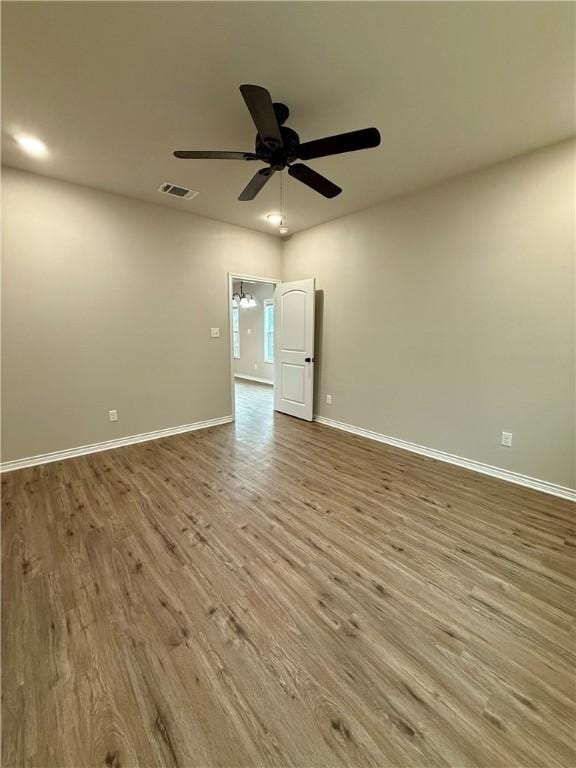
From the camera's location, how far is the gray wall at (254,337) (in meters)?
7.68

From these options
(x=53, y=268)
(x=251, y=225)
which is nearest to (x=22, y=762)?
(x=53, y=268)

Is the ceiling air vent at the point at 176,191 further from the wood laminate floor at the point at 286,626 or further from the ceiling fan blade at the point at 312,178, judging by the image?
the wood laminate floor at the point at 286,626

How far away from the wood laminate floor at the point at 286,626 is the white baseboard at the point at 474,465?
13 cm

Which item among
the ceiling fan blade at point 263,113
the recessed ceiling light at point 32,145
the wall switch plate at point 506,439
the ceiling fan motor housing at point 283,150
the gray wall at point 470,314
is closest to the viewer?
the ceiling fan blade at point 263,113

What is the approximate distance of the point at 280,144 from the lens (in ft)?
6.17

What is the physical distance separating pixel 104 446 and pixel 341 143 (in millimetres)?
3624

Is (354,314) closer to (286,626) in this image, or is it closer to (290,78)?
(290,78)

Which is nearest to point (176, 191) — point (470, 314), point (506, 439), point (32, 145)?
point (32, 145)

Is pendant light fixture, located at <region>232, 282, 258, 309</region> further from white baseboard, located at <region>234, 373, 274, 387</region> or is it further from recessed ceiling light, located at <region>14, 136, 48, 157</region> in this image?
recessed ceiling light, located at <region>14, 136, 48, 157</region>

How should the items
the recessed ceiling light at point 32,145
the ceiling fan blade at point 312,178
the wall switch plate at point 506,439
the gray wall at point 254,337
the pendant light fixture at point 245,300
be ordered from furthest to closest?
the gray wall at point 254,337 → the pendant light fixture at point 245,300 → the wall switch plate at point 506,439 → the recessed ceiling light at point 32,145 → the ceiling fan blade at point 312,178

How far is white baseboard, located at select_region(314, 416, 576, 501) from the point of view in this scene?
264cm

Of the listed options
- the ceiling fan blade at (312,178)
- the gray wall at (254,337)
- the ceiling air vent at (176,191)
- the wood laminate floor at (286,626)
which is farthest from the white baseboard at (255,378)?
the ceiling fan blade at (312,178)

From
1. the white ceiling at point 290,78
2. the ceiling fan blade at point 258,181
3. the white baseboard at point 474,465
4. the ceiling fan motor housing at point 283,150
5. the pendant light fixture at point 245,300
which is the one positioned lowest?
the white baseboard at point 474,465

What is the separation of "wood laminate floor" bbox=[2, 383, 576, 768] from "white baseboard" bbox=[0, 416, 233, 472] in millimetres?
420
